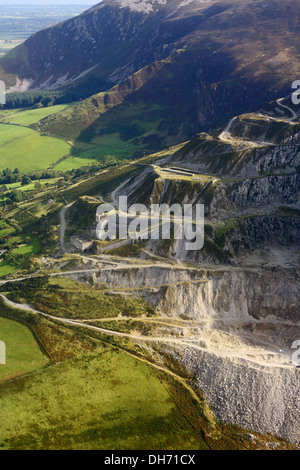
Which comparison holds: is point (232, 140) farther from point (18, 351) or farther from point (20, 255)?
point (18, 351)

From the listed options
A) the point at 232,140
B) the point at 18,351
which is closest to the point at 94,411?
the point at 18,351

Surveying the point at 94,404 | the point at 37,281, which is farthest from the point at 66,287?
the point at 94,404

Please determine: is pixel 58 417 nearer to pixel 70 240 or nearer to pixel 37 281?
pixel 37 281

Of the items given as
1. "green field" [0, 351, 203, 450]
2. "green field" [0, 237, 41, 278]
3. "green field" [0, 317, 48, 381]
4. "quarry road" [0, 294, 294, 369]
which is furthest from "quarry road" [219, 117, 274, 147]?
"green field" [0, 317, 48, 381]

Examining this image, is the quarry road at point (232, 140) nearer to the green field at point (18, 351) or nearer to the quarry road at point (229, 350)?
the quarry road at point (229, 350)

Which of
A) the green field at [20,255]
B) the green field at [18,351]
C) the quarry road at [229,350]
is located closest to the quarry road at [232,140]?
the quarry road at [229,350]

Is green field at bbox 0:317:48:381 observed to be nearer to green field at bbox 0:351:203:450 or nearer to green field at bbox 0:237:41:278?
green field at bbox 0:351:203:450

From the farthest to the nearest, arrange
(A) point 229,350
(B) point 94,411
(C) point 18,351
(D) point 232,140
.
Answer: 1. (D) point 232,140
2. (A) point 229,350
3. (C) point 18,351
4. (B) point 94,411
